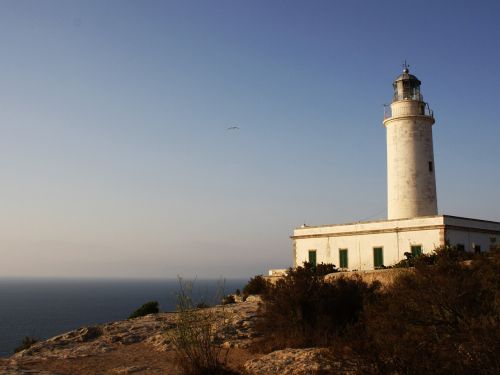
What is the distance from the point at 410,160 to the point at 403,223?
4.15 meters

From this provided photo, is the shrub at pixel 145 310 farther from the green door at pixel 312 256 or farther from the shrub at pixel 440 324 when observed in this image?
the shrub at pixel 440 324

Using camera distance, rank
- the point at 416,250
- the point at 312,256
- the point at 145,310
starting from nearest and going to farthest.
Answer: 1. the point at 145,310
2. the point at 416,250
3. the point at 312,256

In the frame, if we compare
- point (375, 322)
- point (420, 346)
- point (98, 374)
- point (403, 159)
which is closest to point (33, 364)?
point (98, 374)

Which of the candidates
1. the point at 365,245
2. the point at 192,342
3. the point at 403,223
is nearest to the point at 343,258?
the point at 365,245

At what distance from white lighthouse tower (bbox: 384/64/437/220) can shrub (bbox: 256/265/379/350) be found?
536 inches

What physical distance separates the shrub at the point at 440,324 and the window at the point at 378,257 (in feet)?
51.3

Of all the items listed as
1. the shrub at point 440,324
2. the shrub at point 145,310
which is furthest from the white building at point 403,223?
the shrub at point 440,324

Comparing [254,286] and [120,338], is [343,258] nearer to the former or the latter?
[254,286]

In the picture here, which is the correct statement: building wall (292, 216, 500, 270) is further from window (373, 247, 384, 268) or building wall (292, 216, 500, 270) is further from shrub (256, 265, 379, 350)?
shrub (256, 265, 379, 350)

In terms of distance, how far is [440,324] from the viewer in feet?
24.7

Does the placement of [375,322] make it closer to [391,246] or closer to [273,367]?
[273,367]

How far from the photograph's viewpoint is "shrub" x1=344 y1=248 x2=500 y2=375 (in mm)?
6102

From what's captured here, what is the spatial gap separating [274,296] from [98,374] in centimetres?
493

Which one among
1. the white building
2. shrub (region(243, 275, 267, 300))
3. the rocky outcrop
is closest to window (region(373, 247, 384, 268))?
the white building
